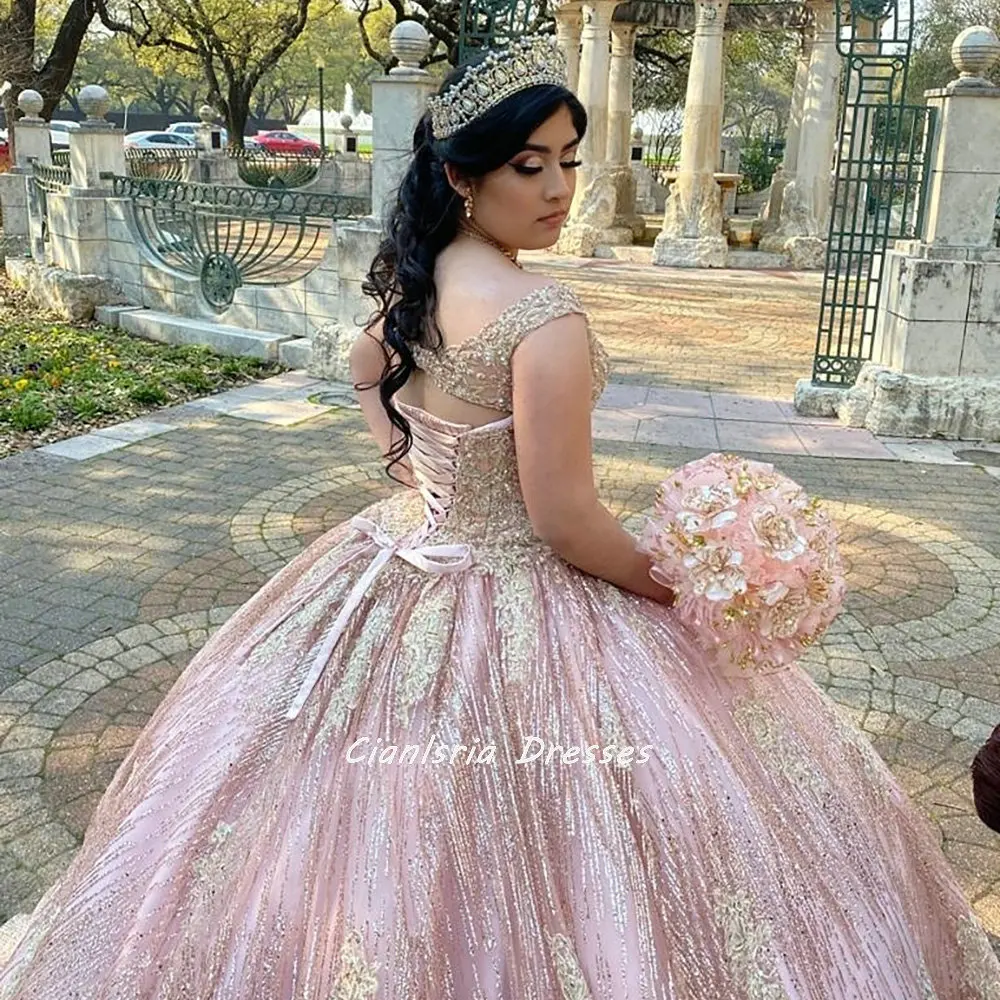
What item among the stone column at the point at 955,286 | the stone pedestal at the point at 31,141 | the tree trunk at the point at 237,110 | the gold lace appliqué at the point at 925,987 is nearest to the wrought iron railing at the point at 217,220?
the stone pedestal at the point at 31,141

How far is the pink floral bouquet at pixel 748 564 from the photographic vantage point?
181 centimetres

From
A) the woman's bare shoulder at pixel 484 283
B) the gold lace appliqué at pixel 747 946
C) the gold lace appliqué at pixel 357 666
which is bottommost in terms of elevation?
the gold lace appliqué at pixel 747 946

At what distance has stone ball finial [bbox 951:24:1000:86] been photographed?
6.71m

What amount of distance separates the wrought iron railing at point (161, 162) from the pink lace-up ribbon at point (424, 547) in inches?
636

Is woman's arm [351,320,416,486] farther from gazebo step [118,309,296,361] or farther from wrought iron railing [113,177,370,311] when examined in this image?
gazebo step [118,309,296,361]

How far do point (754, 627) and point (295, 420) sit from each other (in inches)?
216

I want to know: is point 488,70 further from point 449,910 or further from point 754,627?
point 449,910

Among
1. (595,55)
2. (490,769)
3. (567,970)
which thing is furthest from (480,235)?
(595,55)

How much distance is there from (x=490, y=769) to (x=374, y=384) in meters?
0.87

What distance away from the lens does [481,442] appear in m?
1.90

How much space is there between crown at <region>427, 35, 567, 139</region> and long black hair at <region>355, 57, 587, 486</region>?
0.01 meters

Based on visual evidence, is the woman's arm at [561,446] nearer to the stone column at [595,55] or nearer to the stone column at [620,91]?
the stone column at [595,55]

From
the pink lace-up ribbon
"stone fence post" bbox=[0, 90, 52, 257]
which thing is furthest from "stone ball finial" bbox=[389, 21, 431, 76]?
"stone fence post" bbox=[0, 90, 52, 257]

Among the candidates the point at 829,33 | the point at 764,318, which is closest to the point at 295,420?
the point at 764,318
